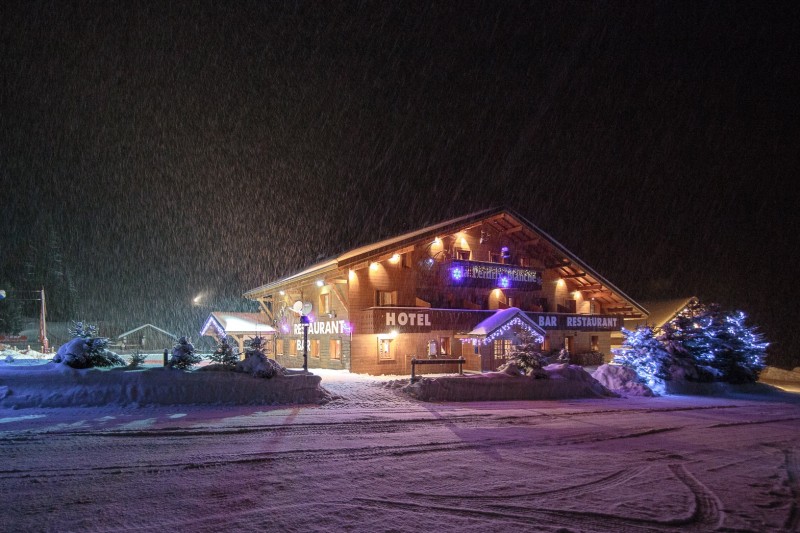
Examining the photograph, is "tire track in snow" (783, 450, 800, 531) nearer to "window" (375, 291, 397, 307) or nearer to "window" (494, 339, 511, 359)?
"window" (494, 339, 511, 359)

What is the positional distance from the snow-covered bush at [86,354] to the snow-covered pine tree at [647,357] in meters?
21.4

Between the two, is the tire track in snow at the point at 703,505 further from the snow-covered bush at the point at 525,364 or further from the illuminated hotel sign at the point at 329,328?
the illuminated hotel sign at the point at 329,328

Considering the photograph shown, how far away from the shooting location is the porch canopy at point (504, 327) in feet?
82.1

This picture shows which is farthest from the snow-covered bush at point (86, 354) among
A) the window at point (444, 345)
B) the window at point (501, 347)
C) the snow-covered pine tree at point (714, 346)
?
the snow-covered pine tree at point (714, 346)

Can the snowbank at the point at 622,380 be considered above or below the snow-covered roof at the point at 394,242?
below

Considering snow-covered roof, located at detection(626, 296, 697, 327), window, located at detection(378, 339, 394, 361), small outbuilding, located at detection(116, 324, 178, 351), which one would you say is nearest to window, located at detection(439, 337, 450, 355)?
window, located at detection(378, 339, 394, 361)

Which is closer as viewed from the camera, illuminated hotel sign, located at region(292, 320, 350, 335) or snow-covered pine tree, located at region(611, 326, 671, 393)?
snow-covered pine tree, located at region(611, 326, 671, 393)

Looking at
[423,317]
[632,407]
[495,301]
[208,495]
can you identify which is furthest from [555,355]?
[208,495]

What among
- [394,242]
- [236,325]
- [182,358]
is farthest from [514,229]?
[182,358]

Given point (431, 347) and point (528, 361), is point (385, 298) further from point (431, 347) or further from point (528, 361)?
point (528, 361)

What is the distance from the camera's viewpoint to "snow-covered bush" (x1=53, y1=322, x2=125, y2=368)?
579 inches

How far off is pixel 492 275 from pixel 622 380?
1010 centimetres

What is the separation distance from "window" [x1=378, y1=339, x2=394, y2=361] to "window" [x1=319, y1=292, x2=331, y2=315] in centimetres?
404

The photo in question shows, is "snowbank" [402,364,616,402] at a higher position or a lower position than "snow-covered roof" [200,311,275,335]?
lower
